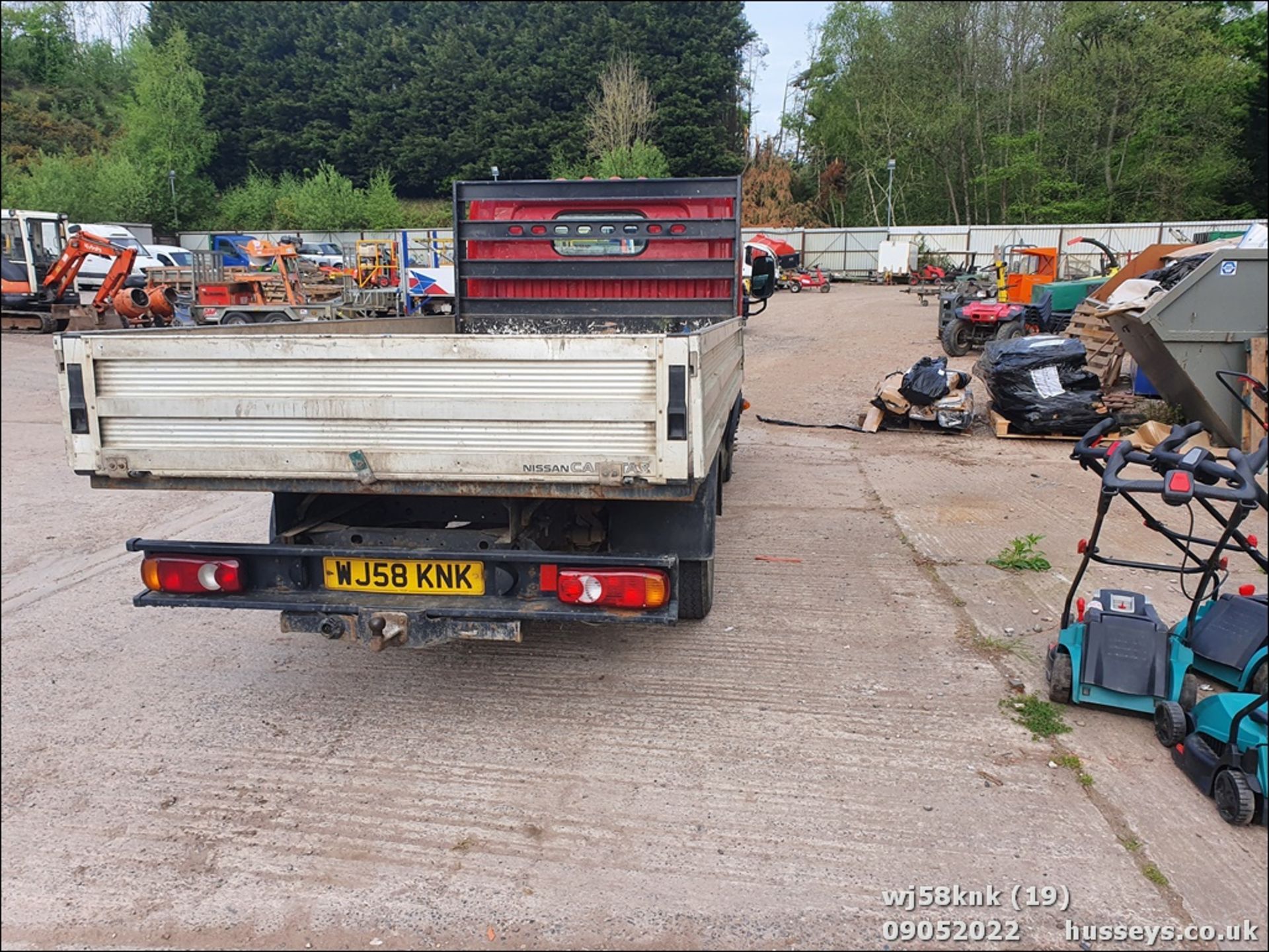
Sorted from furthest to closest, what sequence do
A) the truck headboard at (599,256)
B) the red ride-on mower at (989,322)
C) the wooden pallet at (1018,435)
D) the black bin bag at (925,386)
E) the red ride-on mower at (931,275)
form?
1. the red ride-on mower at (931,275)
2. the red ride-on mower at (989,322)
3. the black bin bag at (925,386)
4. the wooden pallet at (1018,435)
5. the truck headboard at (599,256)

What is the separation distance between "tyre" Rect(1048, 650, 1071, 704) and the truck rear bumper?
1742 mm

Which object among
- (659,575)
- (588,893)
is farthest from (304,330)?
(588,893)

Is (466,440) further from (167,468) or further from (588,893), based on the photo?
(588,893)

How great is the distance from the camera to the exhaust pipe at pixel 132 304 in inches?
774

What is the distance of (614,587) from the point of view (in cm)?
354

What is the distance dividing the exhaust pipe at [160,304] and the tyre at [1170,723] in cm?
2138

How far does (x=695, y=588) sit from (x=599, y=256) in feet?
10.4

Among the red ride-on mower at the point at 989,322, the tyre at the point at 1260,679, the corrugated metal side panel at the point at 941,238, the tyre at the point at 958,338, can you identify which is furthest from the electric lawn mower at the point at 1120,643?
the corrugated metal side panel at the point at 941,238

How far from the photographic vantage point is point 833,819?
3.09 m

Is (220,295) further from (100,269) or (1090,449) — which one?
(1090,449)

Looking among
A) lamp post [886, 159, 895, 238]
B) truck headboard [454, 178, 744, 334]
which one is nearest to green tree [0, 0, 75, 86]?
truck headboard [454, 178, 744, 334]

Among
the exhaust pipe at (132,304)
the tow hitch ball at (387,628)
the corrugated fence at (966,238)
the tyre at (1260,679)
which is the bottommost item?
the tyre at (1260,679)

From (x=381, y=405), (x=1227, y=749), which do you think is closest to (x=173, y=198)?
(x=381, y=405)

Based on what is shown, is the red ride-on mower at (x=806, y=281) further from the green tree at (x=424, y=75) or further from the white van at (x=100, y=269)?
the white van at (x=100, y=269)
